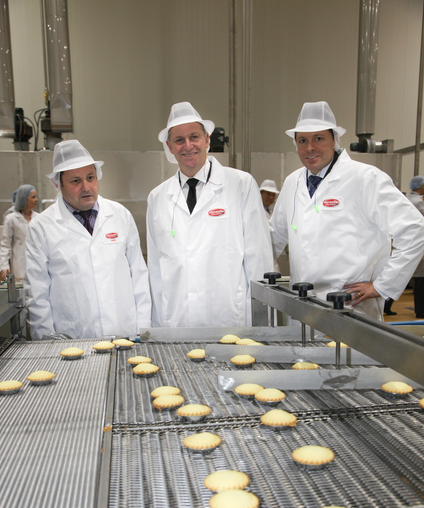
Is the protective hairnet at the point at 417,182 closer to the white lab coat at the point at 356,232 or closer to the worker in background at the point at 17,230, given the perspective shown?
the white lab coat at the point at 356,232

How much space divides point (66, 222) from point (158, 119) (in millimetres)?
5674

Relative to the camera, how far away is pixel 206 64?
7547 millimetres

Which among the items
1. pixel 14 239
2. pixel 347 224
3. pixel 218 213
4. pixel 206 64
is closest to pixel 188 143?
pixel 218 213

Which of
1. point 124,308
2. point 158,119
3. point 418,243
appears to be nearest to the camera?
point 418,243

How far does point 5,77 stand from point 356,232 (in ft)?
16.9

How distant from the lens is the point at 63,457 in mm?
811

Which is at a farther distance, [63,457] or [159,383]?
[159,383]

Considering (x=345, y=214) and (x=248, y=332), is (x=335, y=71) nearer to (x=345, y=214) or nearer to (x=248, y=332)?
(x=345, y=214)

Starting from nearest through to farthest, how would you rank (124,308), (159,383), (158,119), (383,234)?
1. (159,383)
2. (383,234)
3. (124,308)
4. (158,119)

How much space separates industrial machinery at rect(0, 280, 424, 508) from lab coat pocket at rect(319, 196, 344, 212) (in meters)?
0.85

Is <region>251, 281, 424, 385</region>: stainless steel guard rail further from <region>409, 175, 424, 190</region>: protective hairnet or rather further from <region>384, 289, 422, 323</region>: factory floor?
<region>409, 175, 424, 190</region>: protective hairnet

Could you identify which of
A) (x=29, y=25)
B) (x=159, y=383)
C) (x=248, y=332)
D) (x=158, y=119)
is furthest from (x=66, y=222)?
(x=29, y=25)

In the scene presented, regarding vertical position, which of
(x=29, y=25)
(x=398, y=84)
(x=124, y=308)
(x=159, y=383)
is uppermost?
(x=29, y=25)

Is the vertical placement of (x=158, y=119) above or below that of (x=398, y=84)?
below
